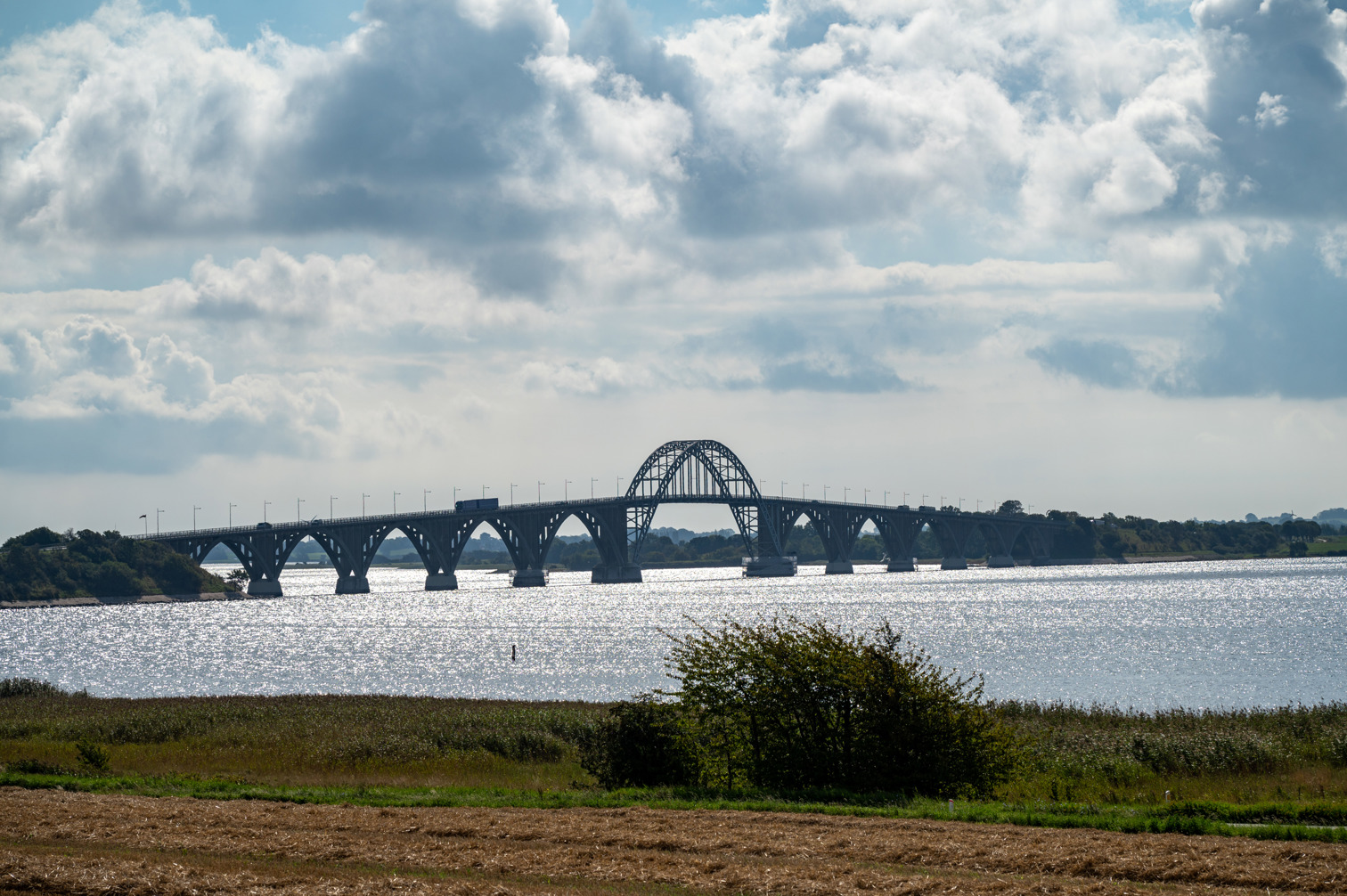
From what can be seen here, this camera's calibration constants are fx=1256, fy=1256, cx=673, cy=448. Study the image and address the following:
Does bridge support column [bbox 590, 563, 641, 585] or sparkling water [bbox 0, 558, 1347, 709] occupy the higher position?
bridge support column [bbox 590, 563, 641, 585]

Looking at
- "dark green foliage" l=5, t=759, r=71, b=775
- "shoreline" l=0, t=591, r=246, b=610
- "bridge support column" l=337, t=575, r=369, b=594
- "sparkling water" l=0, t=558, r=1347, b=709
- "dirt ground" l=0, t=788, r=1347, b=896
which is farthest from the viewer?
"bridge support column" l=337, t=575, r=369, b=594

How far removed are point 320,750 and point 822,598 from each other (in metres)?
98.2

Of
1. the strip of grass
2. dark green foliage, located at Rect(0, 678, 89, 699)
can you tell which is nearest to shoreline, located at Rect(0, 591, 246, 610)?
dark green foliage, located at Rect(0, 678, 89, 699)

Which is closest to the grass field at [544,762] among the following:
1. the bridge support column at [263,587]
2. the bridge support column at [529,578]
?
the bridge support column at [263,587]

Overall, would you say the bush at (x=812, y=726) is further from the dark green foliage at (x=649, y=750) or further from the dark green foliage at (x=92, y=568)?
the dark green foliage at (x=92, y=568)

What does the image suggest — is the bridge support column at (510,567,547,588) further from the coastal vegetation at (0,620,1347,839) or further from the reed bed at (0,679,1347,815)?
the coastal vegetation at (0,620,1347,839)

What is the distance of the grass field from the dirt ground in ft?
6.16

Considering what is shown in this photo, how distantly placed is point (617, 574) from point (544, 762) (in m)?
161

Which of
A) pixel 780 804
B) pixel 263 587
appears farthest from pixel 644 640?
pixel 263 587

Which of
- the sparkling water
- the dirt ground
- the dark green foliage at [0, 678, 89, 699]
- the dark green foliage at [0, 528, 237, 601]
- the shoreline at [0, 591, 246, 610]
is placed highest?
the dark green foliage at [0, 528, 237, 601]

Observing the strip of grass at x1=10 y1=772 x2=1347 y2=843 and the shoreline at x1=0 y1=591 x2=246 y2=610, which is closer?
the strip of grass at x1=10 y1=772 x2=1347 y2=843

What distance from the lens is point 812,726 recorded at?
21.6 m

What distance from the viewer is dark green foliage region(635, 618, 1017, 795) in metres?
21.0

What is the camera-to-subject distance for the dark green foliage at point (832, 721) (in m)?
21.0
